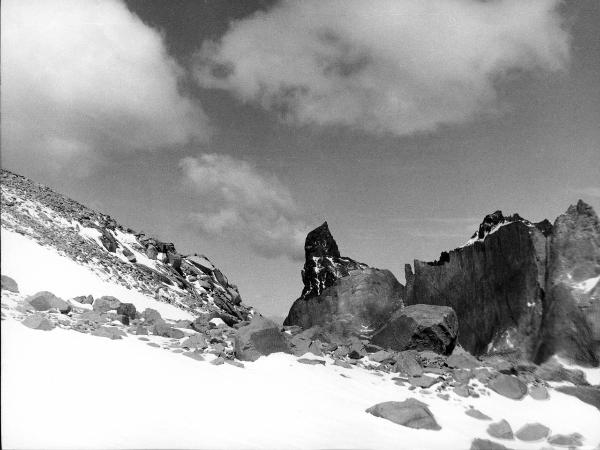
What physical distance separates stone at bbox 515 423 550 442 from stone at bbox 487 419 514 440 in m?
0.30

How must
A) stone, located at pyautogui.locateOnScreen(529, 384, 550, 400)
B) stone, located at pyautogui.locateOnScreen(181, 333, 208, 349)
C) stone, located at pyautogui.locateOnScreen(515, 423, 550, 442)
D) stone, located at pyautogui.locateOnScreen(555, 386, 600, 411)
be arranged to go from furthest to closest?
stone, located at pyautogui.locateOnScreen(555, 386, 600, 411)
stone, located at pyautogui.locateOnScreen(529, 384, 550, 400)
stone, located at pyautogui.locateOnScreen(181, 333, 208, 349)
stone, located at pyautogui.locateOnScreen(515, 423, 550, 442)

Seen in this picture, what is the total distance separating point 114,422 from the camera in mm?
6699

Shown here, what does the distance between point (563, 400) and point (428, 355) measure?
3666mm

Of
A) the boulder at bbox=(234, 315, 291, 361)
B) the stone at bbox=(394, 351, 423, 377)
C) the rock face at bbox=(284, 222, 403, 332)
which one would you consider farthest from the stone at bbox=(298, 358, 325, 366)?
the rock face at bbox=(284, 222, 403, 332)

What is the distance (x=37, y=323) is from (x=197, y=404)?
351 cm

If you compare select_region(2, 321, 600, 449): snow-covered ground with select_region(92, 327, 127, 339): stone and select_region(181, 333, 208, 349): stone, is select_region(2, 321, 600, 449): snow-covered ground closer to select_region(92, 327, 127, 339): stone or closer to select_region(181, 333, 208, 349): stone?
select_region(92, 327, 127, 339): stone

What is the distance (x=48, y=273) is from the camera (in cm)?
1345

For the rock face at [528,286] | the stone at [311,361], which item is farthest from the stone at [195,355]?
the rock face at [528,286]

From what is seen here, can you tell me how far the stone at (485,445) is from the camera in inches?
350

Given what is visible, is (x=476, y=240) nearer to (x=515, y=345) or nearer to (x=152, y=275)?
(x=515, y=345)

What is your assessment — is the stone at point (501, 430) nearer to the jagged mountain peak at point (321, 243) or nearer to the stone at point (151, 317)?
the stone at point (151, 317)

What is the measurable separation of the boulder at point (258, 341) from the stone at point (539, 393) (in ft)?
20.9

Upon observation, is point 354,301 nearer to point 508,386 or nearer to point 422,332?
point 422,332

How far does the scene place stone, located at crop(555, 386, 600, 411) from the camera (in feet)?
39.1
